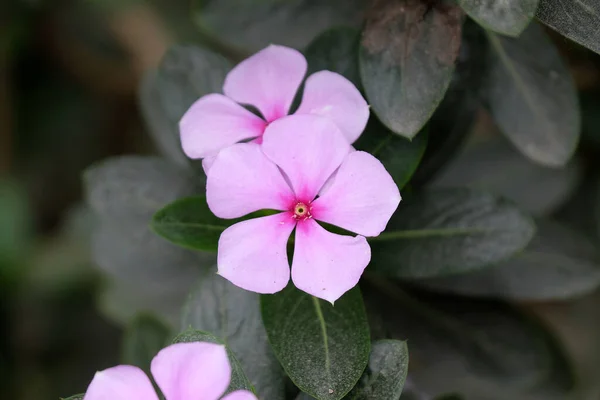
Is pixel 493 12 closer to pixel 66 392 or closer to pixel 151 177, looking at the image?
pixel 151 177

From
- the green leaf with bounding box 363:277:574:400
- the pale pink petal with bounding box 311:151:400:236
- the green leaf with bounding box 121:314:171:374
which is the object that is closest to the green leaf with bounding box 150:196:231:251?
the pale pink petal with bounding box 311:151:400:236

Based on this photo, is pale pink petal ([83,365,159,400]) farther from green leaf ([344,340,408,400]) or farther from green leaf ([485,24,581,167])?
green leaf ([485,24,581,167])

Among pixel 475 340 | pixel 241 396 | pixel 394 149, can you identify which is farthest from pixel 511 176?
pixel 241 396

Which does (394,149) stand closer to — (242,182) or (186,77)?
(242,182)

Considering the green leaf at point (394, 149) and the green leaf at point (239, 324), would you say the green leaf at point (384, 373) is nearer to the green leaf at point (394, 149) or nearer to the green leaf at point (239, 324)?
the green leaf at point (239, 324)

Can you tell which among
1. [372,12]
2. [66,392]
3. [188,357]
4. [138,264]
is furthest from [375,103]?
[66,392]

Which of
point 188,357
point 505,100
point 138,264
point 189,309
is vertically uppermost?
point 505,100
